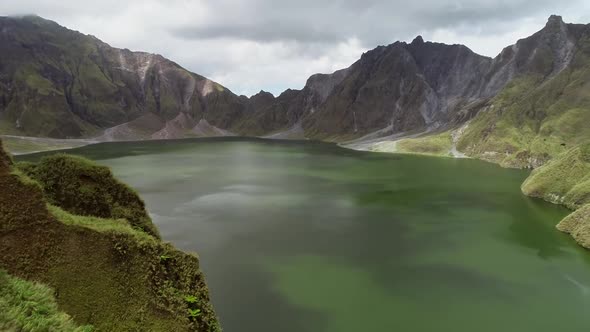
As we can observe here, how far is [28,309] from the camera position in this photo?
16.7 metres

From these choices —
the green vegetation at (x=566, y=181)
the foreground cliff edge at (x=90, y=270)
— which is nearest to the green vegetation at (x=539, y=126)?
the green vegetation at (x=566, y=181)

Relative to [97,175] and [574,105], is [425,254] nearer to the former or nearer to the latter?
[97,175]

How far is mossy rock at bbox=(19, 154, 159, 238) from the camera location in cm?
2980

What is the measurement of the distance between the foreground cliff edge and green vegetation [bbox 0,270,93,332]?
0.07 m

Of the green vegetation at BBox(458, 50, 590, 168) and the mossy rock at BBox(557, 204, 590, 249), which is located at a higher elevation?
the green vegetation at BBox(458, 50, 590, 168)

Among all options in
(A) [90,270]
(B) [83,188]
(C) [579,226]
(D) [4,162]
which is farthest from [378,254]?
(D) [4,162]

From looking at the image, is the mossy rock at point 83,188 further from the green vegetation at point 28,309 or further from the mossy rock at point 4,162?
the green vegetation at point 28,309

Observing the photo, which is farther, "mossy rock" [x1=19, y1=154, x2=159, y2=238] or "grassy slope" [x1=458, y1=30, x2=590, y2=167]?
"grassy slope" [x1=458, y1=30, x2=590, y2=167]

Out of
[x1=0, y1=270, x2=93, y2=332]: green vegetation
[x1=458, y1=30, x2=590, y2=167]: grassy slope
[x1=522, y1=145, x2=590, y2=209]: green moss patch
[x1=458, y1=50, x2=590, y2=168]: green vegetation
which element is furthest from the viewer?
[x1=458, y1=30, x2=590, y2=167]: grassy slope

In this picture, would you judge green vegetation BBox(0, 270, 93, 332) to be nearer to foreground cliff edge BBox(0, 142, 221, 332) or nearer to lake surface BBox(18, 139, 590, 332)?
foreground cliff edge BBox(0, 142, 221, 332)

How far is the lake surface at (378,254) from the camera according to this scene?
37.5 metres

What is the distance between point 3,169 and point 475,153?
17805cm

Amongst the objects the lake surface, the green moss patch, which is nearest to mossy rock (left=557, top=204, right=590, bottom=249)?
the lake surface

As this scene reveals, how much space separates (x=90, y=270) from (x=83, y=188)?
10562mm
